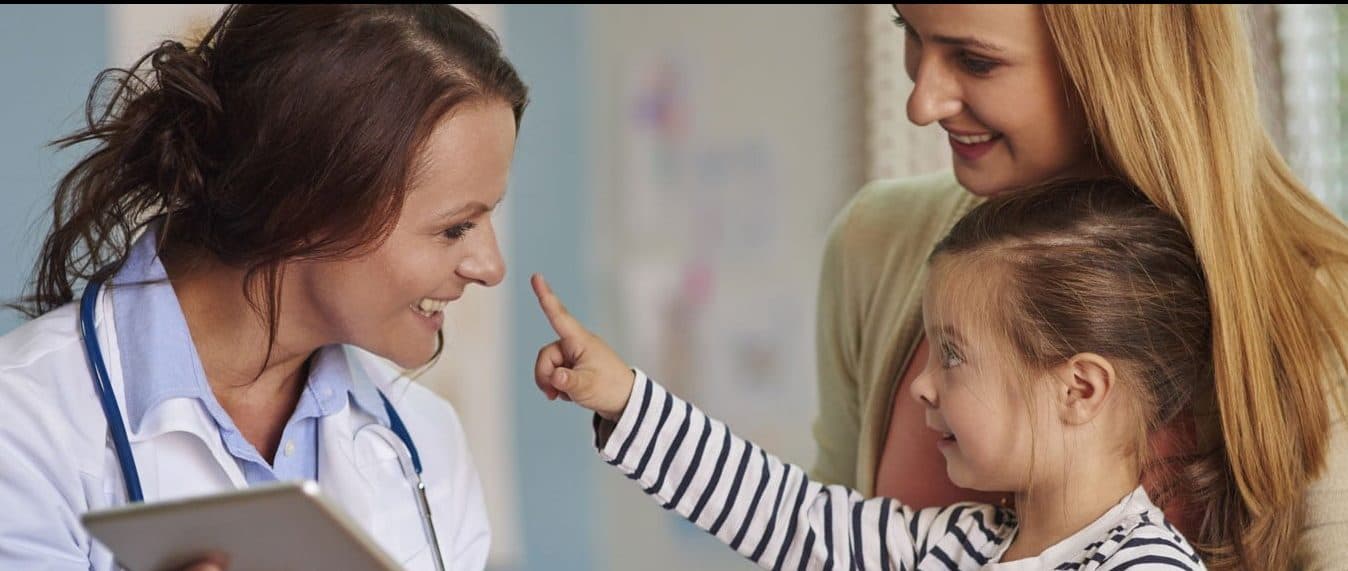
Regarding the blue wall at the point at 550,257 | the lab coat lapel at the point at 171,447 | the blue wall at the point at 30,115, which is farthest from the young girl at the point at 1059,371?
the blue wall at the point at 550,257

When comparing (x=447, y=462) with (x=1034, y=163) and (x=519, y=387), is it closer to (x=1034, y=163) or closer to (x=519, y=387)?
Result: (x=1034, y=163)

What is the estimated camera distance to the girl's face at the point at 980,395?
4.32 ft

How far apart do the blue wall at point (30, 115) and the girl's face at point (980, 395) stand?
1326mm

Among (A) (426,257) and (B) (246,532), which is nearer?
(B) (246,532)

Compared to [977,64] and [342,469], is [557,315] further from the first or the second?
[977,64]

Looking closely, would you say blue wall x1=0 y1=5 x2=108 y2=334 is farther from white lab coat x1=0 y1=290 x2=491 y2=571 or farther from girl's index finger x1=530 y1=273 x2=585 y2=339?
girl's index finger x1=530 y1=273 x2=585 y2=339

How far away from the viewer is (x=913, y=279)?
1.55 meters

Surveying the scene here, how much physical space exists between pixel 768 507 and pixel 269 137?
2.10ft

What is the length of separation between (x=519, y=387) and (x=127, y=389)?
237 centimetres

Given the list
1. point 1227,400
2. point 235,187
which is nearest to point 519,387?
point 235,187

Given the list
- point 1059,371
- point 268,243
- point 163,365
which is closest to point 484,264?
point 268,243

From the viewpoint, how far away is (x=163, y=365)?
1.32 metres

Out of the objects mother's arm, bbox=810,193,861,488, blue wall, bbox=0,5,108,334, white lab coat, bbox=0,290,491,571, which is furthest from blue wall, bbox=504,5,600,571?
white lab coat, bbox=0,290,491,571

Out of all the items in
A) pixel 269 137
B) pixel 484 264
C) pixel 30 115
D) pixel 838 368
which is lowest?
pixel 838 368
